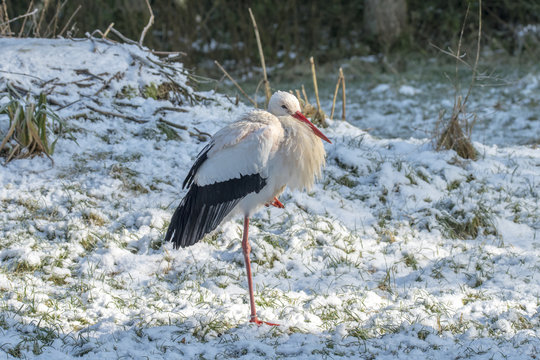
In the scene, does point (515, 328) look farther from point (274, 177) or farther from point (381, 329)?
point (274, 177)

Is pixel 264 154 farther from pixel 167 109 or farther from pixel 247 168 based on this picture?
pixel 167 109

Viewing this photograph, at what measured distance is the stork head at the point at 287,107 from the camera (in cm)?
392

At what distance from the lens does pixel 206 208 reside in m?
3.85

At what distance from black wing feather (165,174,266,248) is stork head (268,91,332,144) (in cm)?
44

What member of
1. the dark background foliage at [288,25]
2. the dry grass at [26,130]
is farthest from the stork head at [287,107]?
the dark background foliage at [288,25]

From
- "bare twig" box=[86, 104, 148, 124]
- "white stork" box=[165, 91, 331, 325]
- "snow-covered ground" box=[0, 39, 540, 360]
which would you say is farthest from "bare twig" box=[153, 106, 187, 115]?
"white stork" box=[165, 91, 331, 325]

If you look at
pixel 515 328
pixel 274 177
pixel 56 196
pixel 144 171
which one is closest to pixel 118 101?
pixel 144 171

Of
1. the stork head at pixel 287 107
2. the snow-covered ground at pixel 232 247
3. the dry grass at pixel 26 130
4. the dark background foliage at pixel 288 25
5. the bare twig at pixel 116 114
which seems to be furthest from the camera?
the dark background foliage at pixel 288 25

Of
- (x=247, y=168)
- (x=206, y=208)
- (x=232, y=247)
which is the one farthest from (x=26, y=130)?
(x=247, y=168)

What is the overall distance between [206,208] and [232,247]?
75 centimetres

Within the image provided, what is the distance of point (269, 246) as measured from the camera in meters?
4.50

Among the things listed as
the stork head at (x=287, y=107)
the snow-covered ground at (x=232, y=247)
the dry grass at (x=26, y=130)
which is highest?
the stork head at (x=287, y=107)

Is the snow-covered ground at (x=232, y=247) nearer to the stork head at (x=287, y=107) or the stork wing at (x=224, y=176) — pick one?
the stork wing at (x=224, y=176)

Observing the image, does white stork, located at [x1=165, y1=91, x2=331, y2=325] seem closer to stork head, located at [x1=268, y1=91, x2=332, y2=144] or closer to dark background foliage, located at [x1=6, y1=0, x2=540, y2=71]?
→ stork head, located at [x1=268, y1=91, x2=332, y2=144]
